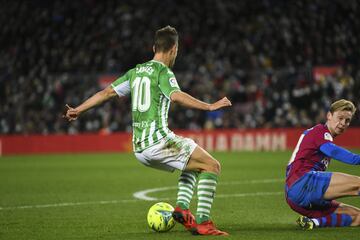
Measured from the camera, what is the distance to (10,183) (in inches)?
611

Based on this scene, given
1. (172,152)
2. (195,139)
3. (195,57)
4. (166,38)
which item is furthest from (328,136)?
(195,57)

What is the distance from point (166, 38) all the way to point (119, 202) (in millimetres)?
4588

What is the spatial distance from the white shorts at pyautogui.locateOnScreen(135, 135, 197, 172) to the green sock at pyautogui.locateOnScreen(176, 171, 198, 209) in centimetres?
30

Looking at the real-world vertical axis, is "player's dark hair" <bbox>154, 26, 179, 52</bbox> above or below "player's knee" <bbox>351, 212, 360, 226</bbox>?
above

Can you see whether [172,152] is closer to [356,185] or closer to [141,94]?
[141,94]

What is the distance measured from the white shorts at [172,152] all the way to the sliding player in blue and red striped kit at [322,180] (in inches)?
50.2

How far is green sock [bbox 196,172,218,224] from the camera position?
7477mm

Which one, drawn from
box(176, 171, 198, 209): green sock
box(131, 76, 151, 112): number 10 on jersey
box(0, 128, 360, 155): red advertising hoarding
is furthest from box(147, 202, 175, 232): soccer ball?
box(0, 128, 360, 155): red advertising hoarding

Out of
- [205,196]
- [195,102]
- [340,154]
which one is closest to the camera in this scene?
[195,102]

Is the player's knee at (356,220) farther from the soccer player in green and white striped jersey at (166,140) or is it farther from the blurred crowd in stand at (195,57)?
the blurred crowd in stand at (195,57)

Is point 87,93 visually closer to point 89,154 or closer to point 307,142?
point 89,154

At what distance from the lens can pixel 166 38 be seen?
765 cm

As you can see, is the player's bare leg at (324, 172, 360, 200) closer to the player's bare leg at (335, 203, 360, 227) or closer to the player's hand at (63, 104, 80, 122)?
the player's bare leg at (335, 203, 360, 227)

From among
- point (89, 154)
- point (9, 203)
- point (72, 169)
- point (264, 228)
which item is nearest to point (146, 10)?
point (89, 154)
